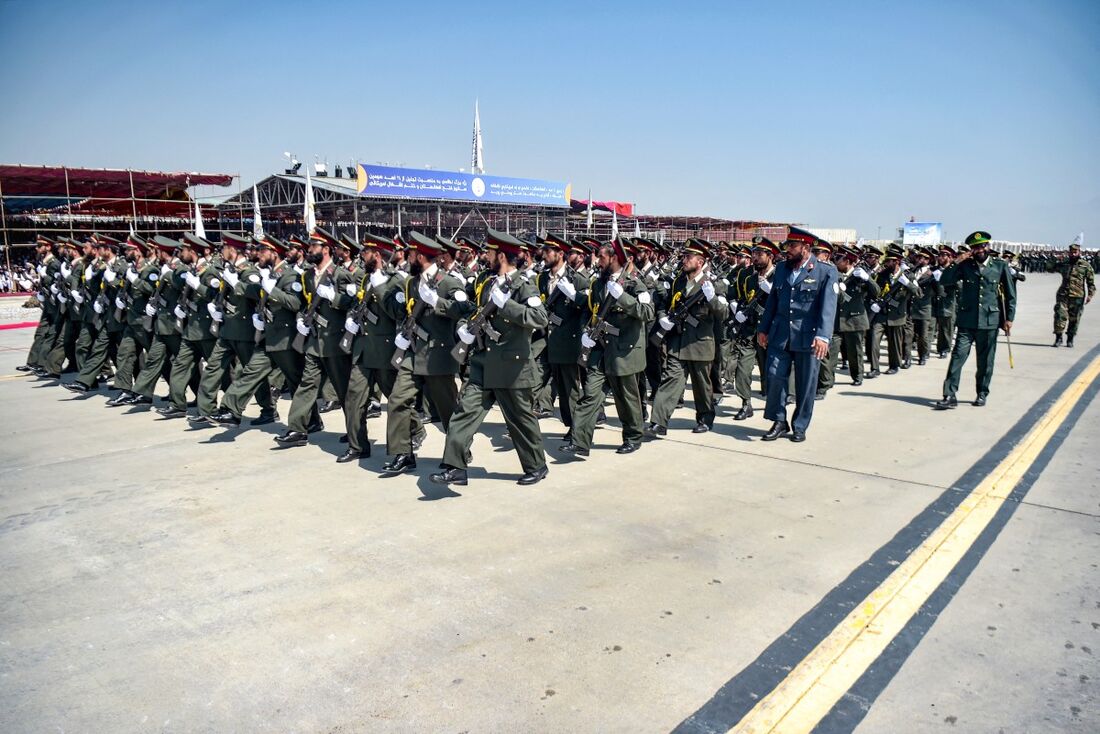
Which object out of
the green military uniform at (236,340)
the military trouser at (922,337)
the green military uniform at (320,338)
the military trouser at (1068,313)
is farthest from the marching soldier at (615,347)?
the military trouser at (1068,313)

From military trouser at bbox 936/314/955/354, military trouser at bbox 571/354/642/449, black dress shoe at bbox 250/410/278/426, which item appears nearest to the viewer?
military trouser at bbox 571/354/642/449

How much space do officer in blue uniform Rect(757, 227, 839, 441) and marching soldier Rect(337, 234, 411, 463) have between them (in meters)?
3.43

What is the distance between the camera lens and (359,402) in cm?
621

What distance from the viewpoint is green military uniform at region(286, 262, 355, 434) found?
6531mm

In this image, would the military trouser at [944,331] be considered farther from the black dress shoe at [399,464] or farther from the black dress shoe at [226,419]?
the black dress shoe at [226,419]

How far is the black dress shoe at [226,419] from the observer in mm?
7168

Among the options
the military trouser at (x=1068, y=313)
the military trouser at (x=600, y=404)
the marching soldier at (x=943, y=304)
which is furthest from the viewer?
the military trouser at (x=1068, y=313)

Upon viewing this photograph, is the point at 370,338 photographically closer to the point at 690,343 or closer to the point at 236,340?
the point at 236,340

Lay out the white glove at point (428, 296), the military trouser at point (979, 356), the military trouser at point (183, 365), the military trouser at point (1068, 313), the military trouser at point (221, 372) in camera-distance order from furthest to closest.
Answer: the military trouser at point (1068, 313)
the military trouser at point (979, 356)
the military trouser at point (183, 365)
the military trouser at point (221, 372)
the white glove at point (428, 296)

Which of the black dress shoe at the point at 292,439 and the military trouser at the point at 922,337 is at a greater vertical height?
the military trouser at the point at 922,337

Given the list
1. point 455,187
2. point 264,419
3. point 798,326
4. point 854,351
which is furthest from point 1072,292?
point 455,187

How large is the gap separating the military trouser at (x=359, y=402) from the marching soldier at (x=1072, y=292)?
12887 mm

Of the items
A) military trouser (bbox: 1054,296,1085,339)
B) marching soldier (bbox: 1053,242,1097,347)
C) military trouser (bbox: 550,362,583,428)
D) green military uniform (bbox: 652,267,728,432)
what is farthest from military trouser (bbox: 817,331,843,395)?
military trouser (bbox: 1054,296,1085,339)

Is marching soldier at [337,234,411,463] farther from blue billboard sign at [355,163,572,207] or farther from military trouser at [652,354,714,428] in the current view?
blue billboard sign at [355,163,572,207]
